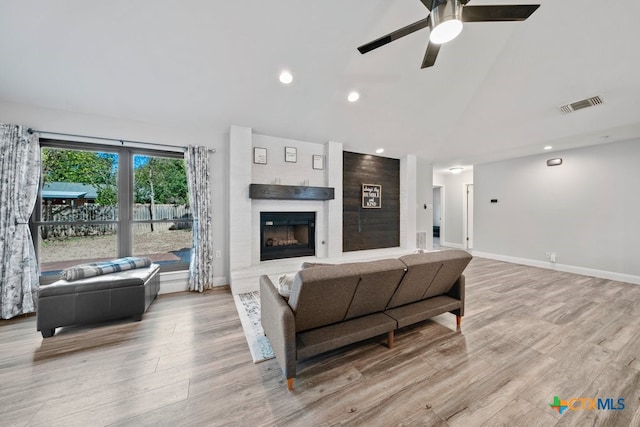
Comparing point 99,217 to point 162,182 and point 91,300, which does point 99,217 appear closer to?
point 162,182

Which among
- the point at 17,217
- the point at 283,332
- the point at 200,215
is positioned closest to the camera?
the point at 283,332

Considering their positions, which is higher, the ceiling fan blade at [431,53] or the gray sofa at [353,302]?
the ceiling fan blade at [431,53]

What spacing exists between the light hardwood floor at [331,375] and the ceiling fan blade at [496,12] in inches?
112

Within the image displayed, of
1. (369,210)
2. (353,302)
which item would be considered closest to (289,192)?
(369,210)

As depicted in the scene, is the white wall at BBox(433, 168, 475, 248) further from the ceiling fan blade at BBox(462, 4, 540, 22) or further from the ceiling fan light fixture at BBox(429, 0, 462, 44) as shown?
the ceiling fan light fixture at BBox(429, 0, 462, 44)

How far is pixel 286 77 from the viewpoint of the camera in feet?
10.2

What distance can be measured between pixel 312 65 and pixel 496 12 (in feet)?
6.43

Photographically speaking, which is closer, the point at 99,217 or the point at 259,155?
the point at 99,217

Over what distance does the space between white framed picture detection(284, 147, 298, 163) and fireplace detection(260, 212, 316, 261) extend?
1.04 m

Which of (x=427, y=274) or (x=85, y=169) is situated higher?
(x=85, y=169)

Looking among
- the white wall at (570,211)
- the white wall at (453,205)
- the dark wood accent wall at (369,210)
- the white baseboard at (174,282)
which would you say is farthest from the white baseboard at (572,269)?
the white baseboard at (174,282)

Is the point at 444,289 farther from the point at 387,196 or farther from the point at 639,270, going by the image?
the point at 639,270

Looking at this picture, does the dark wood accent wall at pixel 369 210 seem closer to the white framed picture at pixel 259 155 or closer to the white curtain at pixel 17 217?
the white framed picture at pixel 259 155

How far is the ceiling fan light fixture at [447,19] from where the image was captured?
1.69 m
